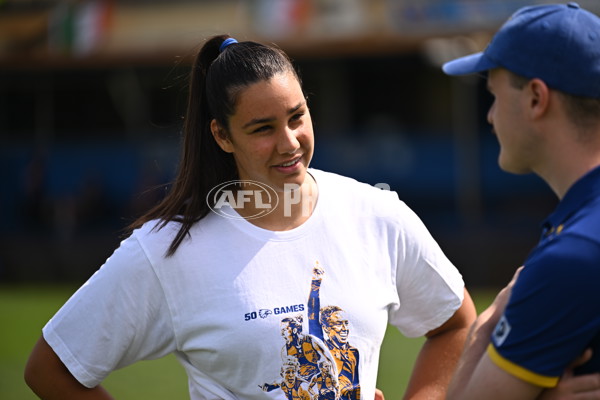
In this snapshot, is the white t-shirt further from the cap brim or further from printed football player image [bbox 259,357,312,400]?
the cap brim

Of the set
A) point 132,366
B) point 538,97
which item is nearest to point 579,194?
point 538,97

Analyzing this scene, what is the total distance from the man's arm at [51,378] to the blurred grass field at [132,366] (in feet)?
15.9

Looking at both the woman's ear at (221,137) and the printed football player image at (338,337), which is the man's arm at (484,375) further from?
the woman's ear at (221,137)

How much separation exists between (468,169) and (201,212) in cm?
1376

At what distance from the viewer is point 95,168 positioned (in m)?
18.1

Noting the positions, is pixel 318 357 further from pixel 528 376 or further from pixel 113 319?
pixel 528 376

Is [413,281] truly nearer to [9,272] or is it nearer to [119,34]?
[9,272]

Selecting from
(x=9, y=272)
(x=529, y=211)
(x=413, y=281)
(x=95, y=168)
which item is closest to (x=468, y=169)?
(x=529, y=211)

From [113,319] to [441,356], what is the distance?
1201 mm

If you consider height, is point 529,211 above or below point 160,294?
Result: below

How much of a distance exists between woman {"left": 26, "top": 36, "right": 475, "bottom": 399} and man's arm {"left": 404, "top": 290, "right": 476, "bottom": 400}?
0.05m

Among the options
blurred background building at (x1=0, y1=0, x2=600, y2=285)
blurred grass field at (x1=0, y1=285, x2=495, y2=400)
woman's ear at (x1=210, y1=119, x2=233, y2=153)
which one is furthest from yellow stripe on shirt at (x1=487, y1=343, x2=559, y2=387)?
blurred background building at (x1=0, y1=0, x2=600, y2=285)

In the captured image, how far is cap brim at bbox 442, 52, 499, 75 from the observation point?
2445mm

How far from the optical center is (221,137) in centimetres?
322
